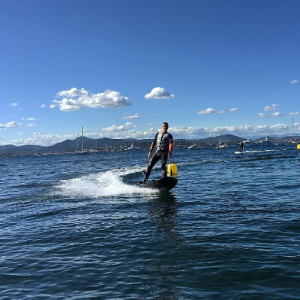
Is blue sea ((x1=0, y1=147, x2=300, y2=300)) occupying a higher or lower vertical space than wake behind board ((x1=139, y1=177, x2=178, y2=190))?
lower

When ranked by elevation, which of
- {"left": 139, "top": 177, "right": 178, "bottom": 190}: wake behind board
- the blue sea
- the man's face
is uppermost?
the man's face

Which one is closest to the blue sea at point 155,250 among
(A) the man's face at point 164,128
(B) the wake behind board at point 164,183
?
(B) the wake behind board at point 164,183

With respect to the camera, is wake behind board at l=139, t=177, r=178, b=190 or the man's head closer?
the man's head

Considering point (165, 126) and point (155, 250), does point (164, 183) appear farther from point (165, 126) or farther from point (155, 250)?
point (155, 250)

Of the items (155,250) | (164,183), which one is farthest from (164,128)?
(155,250)

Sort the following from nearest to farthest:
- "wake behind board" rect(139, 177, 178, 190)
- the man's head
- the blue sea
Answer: the blue sea, the man's head, "wake behind board" rect(139, 177, 178, 190)

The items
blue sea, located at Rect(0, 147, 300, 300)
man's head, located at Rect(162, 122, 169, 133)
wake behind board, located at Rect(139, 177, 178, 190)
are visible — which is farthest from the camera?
wake behind board, located at Rect(139, 177, 178, 190)

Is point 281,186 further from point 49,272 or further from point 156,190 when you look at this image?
point 49,272

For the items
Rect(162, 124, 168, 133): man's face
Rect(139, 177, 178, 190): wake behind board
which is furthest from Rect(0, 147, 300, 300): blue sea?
Rect(162, 124, 168, 133): man's face

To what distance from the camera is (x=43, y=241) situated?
318 inches

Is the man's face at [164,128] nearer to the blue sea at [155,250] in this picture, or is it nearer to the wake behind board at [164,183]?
the wake behind board at [164,183]

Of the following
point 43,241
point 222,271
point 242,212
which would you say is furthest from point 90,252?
point 242,212

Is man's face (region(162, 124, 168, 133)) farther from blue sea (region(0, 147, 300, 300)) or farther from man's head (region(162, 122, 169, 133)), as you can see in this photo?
blue sea (region(0, 147, 300, 300))

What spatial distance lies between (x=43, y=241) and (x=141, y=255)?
3141mm
